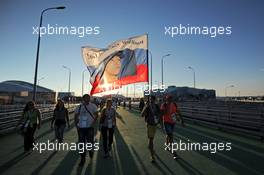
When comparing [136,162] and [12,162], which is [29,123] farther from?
[136,162]

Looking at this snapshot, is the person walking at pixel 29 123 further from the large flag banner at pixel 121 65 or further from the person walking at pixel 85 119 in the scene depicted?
the large flag banner at pixel 121 65

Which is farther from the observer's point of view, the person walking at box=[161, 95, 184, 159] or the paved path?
the person walking at box=[161, 95, 184, 159]

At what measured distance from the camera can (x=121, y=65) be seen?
1634 cm

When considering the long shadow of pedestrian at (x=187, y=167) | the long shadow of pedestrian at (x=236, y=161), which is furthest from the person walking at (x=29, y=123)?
the long shadow of pedestrian at (x=236, y=161)

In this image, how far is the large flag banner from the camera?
51.2 feet

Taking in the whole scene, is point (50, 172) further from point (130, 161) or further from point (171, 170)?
point (171, 170)

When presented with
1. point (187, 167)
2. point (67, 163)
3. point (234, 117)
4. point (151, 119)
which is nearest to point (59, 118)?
point (67, 163)

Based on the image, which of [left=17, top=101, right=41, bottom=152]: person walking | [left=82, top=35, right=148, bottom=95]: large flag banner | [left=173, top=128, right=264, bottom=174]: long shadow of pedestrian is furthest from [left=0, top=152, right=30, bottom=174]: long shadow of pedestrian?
[left=82, top=35, right=148, bottom=95]: large flag banner

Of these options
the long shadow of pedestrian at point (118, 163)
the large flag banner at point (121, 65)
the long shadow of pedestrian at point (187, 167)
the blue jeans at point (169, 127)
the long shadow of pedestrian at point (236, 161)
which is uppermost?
the large flag banner at point (121, 65)

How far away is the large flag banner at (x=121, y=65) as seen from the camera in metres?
15.6

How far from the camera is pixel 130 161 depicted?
24.7 feet

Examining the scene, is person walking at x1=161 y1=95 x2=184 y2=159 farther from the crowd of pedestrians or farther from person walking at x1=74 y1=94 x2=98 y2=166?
person walking at x1=74 y1=94 x2=98 y2=166

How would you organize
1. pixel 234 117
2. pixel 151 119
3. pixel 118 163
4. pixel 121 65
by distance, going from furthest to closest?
pixel 121 65 < pixel 234 117 < pixel 151 119 < pixel 118 163

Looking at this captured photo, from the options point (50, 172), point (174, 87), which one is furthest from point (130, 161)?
point (174, 87)
